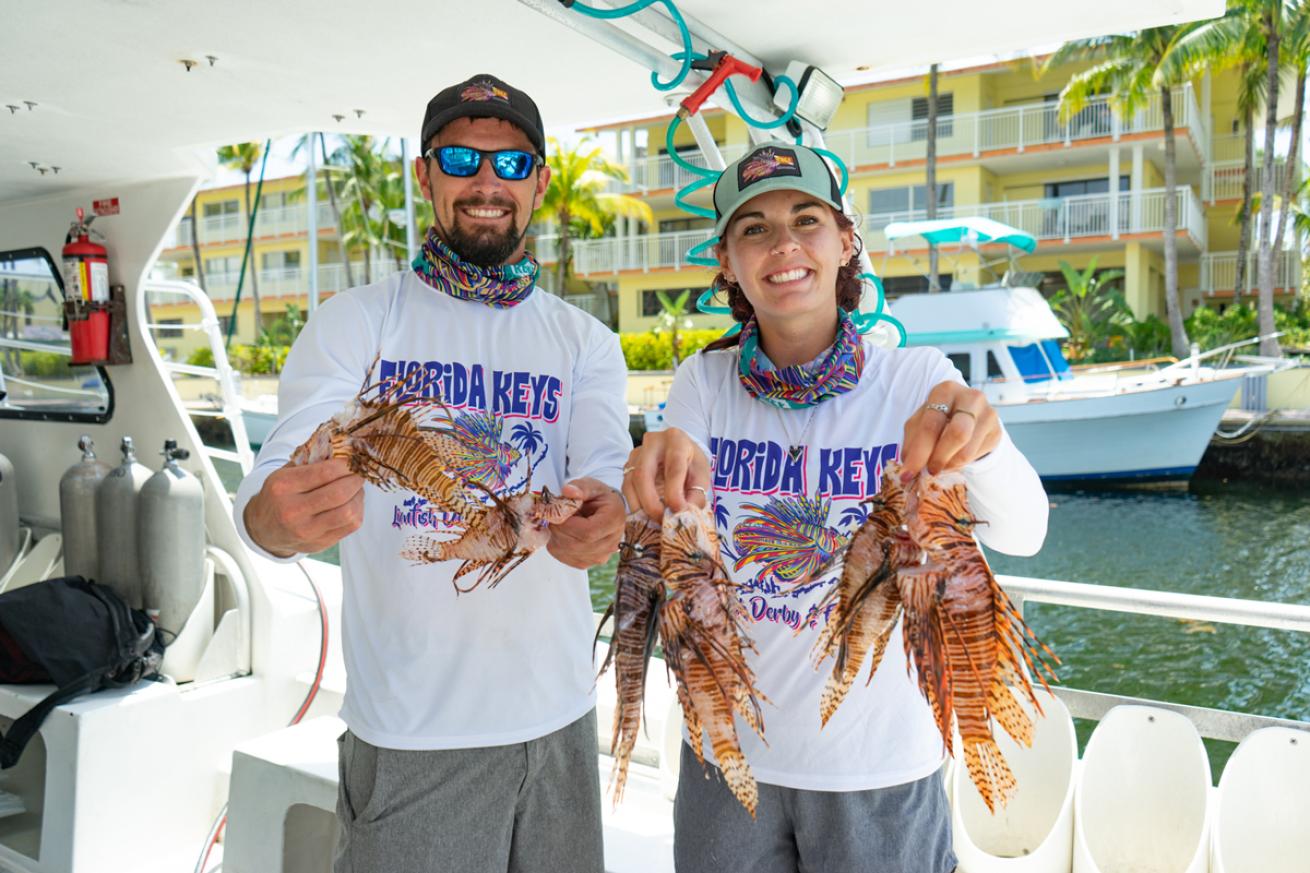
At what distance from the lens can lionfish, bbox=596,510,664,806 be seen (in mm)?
1890

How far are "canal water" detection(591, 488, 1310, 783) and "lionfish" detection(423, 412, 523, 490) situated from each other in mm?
9628

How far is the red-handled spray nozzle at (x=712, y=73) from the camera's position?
11.0 feet

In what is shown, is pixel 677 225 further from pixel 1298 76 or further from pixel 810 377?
pixel 810 377

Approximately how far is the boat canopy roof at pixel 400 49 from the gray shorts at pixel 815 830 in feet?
7.30

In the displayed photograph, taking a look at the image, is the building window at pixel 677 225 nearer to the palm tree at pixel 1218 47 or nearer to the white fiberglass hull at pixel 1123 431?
the palm tree at pixel 1218 47

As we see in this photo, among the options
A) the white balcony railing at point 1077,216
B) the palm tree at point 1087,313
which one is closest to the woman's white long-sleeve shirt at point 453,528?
the white balcony railing at point 1077,216

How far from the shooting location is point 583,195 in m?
37.2

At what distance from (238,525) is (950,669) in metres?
1.44

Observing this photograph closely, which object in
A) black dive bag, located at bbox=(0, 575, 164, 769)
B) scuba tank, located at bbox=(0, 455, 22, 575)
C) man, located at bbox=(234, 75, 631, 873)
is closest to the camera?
man, located at bbox=(234, 75, 631, 873)

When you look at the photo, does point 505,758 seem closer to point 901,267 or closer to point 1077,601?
point 1077,601

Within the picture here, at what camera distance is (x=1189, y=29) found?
91.2ft

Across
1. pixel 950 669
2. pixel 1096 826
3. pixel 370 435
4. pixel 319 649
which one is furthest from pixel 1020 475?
pixel 319 649

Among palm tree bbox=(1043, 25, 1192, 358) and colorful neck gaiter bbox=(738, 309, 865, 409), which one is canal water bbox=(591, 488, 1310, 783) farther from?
colorful neck gaiter bbox=(738, 309, 865, 409)

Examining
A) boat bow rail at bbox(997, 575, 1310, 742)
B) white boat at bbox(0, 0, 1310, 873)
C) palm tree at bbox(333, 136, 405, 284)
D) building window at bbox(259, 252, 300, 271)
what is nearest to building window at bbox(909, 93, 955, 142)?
palm tree at bbox(333, 136, 405, 284)
